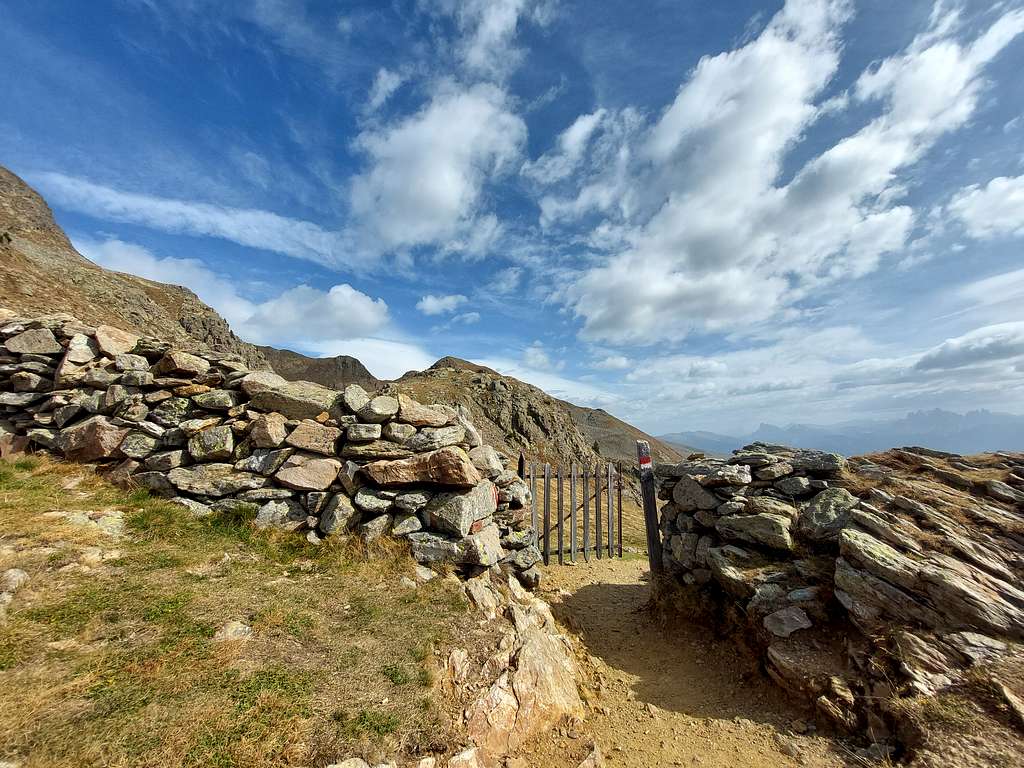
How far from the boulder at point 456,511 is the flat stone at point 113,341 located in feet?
26.3

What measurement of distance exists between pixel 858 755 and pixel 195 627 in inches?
301

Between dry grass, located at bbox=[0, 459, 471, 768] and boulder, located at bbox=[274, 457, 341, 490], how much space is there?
915 mm

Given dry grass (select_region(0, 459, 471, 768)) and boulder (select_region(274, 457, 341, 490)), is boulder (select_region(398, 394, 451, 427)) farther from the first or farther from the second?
dry grass (select_region(0, 459, 471, 768))

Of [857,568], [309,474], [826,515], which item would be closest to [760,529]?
[826,515]

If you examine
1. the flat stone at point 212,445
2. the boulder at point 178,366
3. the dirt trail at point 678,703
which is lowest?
the dirt trail at point 678,703

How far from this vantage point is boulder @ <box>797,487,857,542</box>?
717cm

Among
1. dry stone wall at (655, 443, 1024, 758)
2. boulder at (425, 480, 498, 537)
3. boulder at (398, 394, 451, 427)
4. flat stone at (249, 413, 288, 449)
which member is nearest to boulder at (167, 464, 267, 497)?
flat stone at (249, 413, 288, 449)

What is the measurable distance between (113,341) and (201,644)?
Result: 8.57 meters

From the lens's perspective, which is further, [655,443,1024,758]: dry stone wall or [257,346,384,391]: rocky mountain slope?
[257,346,384,391]: rocky mountain slope

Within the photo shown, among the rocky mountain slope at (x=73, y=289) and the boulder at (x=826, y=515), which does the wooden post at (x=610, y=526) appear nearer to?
the boulder at (x=826, y=515)

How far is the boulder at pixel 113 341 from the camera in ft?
30.7

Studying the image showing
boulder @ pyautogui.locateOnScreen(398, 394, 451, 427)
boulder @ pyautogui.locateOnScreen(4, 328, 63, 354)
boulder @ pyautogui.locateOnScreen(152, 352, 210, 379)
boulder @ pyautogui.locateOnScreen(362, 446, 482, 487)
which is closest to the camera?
boulder @ pyautogui.locateOnScreen(362, 446, 482, 487)

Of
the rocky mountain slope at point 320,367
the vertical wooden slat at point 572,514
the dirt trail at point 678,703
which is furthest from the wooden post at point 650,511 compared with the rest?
the rocky mountain slope at point 320,367

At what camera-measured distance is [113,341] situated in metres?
9.63
